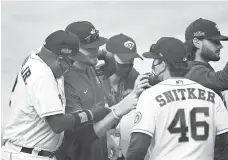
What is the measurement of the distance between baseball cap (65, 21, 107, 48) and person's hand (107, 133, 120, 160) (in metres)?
0.90

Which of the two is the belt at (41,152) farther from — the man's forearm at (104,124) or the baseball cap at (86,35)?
the baseball cap at (86,35)

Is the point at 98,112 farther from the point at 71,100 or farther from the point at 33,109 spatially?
the point at 33,109

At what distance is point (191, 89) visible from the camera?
3.41m

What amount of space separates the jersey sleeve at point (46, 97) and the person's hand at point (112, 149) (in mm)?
1015

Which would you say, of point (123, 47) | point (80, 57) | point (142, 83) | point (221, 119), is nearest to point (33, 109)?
point (80, 57)

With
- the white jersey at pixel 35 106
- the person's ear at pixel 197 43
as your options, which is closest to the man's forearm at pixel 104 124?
the white jersey at pixel 35 106

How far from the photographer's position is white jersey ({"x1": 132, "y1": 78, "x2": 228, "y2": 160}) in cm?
331

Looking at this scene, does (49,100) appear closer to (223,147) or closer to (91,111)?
(91,111)

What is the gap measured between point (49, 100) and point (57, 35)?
1.91ft

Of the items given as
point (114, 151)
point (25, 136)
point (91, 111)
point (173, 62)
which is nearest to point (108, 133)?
point (114, 151)

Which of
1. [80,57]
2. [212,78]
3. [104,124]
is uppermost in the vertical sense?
[80,57]

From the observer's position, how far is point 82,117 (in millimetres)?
3941

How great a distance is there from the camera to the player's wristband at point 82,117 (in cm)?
391

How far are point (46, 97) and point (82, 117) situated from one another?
16.2 inches
